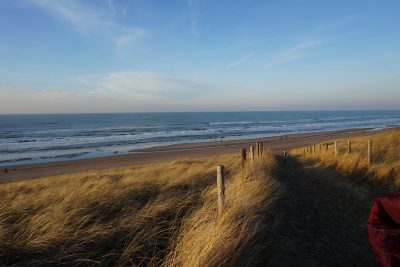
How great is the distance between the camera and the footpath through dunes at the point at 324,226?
4.59m

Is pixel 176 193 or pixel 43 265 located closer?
pixel 43 265

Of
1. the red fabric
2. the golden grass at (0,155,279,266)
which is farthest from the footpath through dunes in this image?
the red fabric

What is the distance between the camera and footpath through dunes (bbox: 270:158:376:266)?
4.59m

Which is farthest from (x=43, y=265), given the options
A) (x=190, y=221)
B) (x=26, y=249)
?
(x=190, y=221)

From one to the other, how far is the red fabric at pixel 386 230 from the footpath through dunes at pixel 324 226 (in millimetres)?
2563

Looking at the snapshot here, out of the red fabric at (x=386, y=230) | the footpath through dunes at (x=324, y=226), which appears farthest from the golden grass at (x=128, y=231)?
the red fabric at (x=386, y=230)

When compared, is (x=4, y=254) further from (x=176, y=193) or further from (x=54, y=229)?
(x=176, y=193)

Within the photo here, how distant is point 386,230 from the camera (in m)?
1.90

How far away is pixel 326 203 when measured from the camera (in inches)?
290

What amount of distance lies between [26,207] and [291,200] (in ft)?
17.5

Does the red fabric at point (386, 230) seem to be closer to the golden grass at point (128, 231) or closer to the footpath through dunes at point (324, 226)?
the golden grass at point (128, 231)

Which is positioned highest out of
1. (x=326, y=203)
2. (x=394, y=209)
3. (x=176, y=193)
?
(x=394, y=209)

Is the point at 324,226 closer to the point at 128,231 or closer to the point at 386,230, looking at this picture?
the point at 128,231

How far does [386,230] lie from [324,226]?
14.0ft
